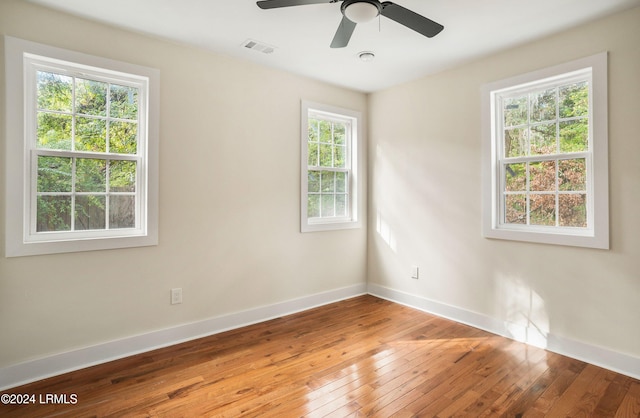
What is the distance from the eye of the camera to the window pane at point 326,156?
13.7 ft

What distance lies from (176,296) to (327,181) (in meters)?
2.15

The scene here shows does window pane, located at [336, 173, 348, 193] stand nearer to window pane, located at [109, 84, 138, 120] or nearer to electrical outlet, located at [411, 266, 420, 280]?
electrical outlet, located at [411, 266, 420, 280]

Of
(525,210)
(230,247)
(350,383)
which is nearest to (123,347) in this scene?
(230,247)

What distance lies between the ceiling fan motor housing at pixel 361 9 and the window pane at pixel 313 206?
2238 mm

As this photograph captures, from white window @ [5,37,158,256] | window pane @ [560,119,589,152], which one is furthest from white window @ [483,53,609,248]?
white window @ [5,37,158,256]

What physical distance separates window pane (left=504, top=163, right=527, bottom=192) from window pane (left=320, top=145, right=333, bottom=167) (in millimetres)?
1960

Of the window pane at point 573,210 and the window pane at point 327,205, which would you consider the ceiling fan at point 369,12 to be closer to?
the window pane at point 573,210

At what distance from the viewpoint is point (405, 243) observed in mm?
4094

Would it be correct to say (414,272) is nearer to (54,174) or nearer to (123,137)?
(123,137)

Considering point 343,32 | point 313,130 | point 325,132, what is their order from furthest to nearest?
point 325,132
point 313,130
point 343,32

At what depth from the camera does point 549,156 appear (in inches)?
117

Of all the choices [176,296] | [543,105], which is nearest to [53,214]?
[176,296]

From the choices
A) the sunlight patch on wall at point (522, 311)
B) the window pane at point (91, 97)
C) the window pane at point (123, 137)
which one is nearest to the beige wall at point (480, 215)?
the sunlight patch on wall at point (522, 311)

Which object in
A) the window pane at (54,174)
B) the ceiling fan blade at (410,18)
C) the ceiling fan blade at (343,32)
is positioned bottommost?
the window pane at (54,174)
